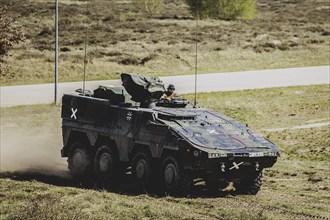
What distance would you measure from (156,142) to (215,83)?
21.3 m

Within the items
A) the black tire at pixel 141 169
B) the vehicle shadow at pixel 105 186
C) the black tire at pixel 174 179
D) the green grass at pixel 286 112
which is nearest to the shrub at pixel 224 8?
the green grass at pixel 286 112

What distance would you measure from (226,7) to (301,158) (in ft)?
172

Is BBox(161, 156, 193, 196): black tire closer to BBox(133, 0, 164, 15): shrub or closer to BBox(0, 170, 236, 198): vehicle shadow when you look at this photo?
BBox(0, 170, 236, 198): vehicle shadow

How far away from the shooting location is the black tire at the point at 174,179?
15.5 meters

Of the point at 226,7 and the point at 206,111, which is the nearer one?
the point at 206,111

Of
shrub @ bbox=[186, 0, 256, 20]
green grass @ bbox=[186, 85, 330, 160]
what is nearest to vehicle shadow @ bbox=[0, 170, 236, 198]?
green grass @ bbox=[186, 85, 330, 160]

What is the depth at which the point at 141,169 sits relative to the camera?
16500 millimetres

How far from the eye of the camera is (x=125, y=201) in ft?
47.9

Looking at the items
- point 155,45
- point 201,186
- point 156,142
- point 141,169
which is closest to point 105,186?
point 141,169

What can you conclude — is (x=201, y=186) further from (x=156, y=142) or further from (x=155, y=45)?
(x=155, y=45)

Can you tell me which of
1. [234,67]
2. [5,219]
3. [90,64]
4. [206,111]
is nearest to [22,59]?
[90,64]

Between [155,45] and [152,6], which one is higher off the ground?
[152,6]

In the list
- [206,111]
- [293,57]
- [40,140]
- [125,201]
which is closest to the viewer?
[125,201]

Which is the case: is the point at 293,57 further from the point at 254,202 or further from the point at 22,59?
the point at 254,202
